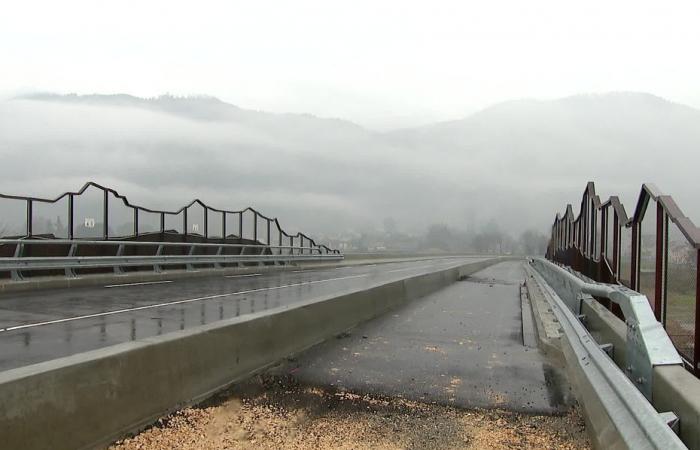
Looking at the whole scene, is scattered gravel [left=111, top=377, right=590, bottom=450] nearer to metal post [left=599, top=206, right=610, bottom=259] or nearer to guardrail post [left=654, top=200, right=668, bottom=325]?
guardrail post [left=654, top=200, right=668, bottom=325]

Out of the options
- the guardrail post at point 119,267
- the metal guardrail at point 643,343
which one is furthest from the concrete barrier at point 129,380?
the guardrail post at point 119,267

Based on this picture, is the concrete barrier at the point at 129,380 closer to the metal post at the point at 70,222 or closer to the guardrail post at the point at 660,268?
the guardrail post at the point at 660,268

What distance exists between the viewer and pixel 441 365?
743 cm

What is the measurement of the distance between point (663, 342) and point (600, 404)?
0.70m

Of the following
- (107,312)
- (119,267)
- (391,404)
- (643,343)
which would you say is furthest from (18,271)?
(643,343)

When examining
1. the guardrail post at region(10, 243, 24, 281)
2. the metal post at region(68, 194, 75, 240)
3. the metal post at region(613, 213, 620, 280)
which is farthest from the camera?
the metal post at region(68, 194, 75, 240)

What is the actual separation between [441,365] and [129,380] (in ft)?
14.0

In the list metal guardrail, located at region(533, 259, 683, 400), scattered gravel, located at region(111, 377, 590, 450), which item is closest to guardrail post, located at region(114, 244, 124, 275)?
scattered gravel, located at region(111, 377, 590, 450)

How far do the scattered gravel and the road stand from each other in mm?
2479

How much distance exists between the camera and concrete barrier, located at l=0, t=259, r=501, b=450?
12.3 feet

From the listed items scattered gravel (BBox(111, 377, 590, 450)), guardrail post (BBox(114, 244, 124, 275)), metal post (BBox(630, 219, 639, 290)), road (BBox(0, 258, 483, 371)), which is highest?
metal post (BBox(630, 219, 639, 290))

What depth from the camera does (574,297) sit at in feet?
27.1

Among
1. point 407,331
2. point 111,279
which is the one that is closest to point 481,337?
point 407,331

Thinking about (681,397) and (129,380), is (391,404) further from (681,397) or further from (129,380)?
(681,397)
